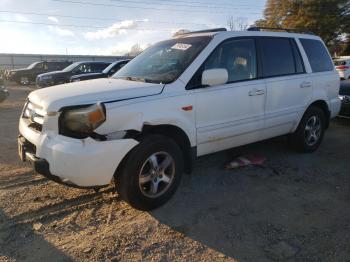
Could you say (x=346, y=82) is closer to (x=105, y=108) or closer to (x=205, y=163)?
(x=205, y=163)

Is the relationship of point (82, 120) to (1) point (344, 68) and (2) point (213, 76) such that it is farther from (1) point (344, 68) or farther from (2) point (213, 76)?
(1) point (344, 68)

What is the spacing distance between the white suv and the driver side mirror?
1 cm

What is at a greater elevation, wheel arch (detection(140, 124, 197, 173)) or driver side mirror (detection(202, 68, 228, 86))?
driver side mirror (detection(202, 68, 228, 86))

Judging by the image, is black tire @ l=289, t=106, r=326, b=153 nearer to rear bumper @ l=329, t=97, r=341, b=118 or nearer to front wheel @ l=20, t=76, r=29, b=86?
rear bumper @ l=329, t=97, r=341, b=118

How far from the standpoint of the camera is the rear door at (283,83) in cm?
507

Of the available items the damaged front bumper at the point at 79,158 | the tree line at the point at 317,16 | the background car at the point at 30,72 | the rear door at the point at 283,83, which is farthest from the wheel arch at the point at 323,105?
the tree line at the point at 317,16

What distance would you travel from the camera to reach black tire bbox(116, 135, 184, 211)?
3.63 m

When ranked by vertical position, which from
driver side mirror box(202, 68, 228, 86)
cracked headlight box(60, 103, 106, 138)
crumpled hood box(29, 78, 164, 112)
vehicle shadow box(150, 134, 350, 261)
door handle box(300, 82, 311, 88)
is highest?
driver side mirror box(202, 68, 228, 86)

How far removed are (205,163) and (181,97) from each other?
5.78ft

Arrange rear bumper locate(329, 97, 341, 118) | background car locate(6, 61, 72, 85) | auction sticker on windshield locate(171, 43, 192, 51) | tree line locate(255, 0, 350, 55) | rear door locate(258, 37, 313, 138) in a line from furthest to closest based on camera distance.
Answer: tree line locate(255, 0, 350, 55)
background car locate(6, 61, 72, 85)
rear bumper locate(329, 97, 341, 118)
rear door locate(258, 37, 313, 138)
auction sticker on windshield locate(171, 43, 192, 51)

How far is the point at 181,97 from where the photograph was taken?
13.2 feet

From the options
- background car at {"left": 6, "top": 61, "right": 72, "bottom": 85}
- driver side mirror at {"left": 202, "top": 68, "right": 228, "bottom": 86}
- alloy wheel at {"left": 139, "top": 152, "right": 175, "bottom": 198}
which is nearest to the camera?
alloy wheel at {"left": 139, "top": 152, "right": 175, "bottom": 198}

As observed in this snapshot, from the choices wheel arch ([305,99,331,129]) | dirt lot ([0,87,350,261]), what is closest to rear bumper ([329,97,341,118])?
wheel arch ([305,99,331,129])

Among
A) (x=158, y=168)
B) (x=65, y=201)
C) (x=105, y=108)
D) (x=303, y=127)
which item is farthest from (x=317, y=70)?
(x=65, y=201)
